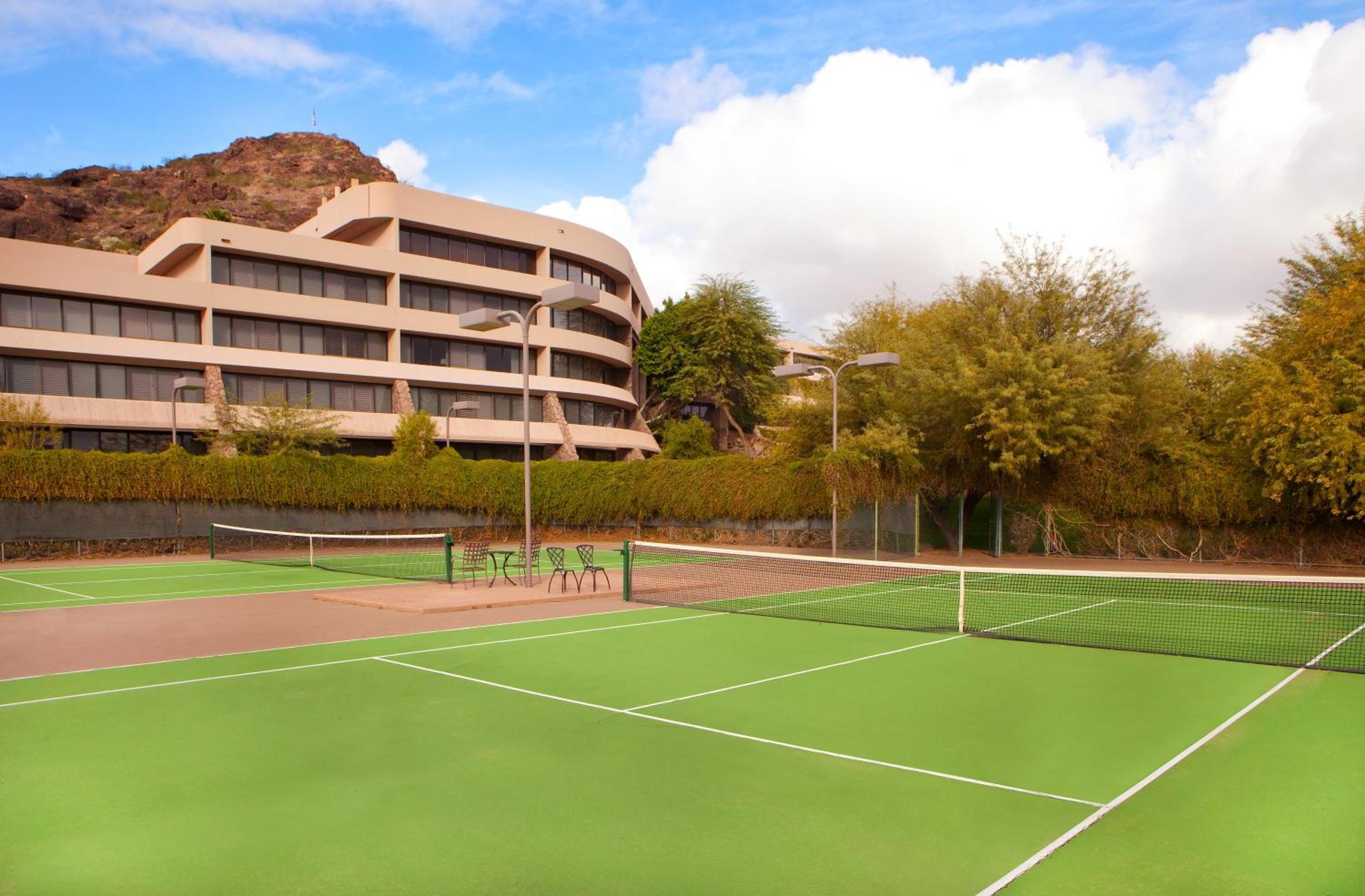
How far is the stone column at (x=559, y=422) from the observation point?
49.1m

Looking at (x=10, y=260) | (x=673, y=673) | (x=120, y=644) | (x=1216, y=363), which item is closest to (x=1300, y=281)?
(x=1216, y=363)

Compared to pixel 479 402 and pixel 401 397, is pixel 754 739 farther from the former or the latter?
pixel 479 402

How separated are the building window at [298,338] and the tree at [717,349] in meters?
18.0

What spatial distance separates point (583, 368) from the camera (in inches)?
2106

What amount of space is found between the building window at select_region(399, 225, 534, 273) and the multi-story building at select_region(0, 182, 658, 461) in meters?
0.10

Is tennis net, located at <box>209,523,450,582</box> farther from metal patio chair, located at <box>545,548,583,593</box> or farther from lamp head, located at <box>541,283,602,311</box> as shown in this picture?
lamp head, located at <box>541,283,602,311</box>

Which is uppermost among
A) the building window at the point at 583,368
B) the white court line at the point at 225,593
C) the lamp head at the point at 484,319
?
the building window at the point at 583,368

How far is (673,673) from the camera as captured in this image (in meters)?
10.4

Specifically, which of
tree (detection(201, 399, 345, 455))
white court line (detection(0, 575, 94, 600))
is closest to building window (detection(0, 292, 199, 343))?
tree (detection(201, 399, 345, 455))

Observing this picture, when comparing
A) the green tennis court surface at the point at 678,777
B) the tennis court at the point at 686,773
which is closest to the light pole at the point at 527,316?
the tennis court at the point at 686,773

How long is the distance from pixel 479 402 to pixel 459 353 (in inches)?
108

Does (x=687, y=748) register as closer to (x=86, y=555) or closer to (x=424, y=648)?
(x=424, y=648)

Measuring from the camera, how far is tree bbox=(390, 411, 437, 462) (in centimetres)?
3659

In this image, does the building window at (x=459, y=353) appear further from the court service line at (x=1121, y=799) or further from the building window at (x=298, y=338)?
the court service line at (x=1121, y=799)
